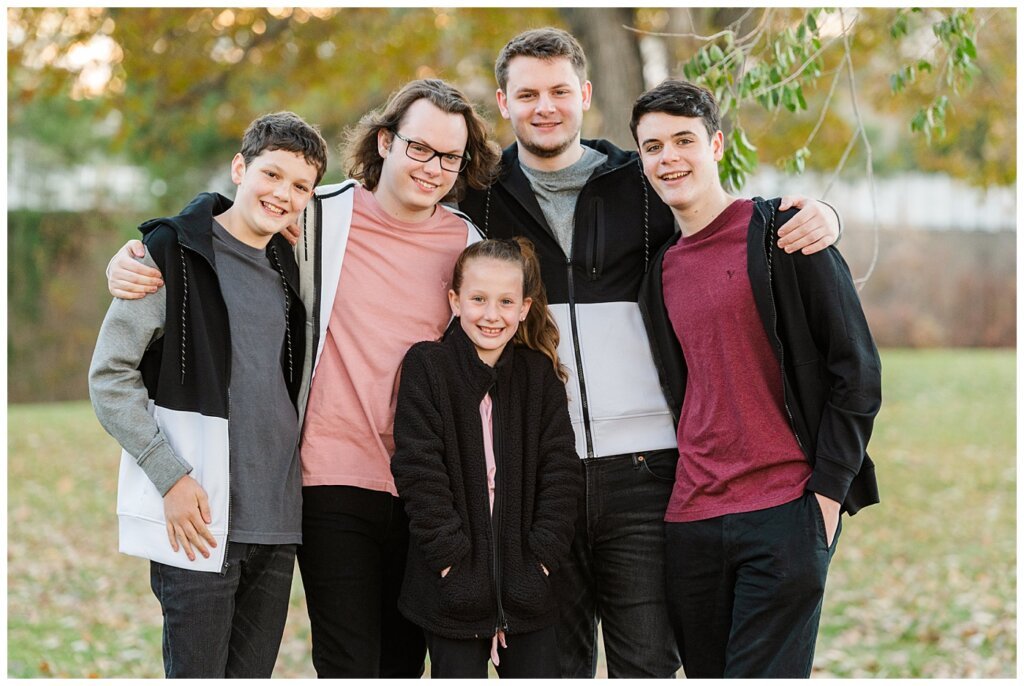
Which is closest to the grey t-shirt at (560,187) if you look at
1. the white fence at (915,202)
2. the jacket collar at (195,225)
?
the jacket collar at (195,225)

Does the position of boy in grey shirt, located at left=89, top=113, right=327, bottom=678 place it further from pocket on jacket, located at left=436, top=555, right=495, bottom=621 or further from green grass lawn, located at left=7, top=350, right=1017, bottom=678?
green grass lawn, located at left=7, top=350, right=1017, bottom=678

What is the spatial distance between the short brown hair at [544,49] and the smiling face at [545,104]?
0.02 metres

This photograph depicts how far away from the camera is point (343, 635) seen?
3.03 m

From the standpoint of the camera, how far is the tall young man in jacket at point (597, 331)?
10.2 ft

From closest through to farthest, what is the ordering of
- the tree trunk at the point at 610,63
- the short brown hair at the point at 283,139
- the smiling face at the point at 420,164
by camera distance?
1. the short brown hair at the point at 283,139
2. the smiling face at the point at 420,164
3. the tree trunk at the point at 610,63

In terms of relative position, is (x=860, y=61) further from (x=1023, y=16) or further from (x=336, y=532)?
(x=336, y=532)

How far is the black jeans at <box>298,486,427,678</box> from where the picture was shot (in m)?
3.01

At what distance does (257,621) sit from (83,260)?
1494cm

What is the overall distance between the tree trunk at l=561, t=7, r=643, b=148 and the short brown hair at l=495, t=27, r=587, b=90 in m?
3.54

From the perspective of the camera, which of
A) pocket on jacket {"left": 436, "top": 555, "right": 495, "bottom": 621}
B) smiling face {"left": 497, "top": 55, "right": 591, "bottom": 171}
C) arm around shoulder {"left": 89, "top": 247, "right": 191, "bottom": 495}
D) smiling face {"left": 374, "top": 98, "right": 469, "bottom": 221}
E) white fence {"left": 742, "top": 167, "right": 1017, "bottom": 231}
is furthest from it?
white fence {"left": 742, "top": 167, "right": 1017, "bottom": 231}

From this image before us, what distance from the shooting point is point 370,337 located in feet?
10.0

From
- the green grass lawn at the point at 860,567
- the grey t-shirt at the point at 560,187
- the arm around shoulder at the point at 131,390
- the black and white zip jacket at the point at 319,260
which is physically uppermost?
the grey t-shirt at the point at 560,187

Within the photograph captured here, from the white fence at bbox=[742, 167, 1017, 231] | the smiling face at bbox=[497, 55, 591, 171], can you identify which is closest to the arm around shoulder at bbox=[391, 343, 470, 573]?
the smiling face at bbox=[497, 55, 591, 171]

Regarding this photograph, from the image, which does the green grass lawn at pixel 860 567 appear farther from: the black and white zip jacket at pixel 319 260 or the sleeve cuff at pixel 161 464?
the black and white zip jacket at pixel 319 260
